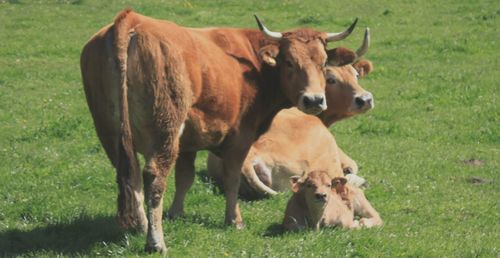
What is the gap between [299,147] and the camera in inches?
507

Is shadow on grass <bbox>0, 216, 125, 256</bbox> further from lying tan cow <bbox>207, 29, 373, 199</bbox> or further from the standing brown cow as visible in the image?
lying tan cow <bbox>207, 29, 373, 199</bbox>

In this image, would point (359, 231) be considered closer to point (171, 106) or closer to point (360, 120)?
point (171, 106)

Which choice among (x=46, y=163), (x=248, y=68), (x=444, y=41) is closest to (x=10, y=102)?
(x=46, y=163)

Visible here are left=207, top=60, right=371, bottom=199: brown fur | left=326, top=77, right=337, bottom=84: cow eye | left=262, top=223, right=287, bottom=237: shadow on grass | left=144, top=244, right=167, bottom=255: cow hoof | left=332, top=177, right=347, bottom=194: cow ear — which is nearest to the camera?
left=144, top=244, right=167, bottom=255: cow hoof

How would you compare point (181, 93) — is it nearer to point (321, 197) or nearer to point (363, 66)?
point (321, 197)

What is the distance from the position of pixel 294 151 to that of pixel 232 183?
2402 millimetres

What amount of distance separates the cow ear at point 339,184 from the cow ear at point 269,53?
63.7 inches

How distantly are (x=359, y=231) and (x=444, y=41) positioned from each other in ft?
49.8

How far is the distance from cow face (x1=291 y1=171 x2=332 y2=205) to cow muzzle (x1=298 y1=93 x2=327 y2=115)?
0.74 meters

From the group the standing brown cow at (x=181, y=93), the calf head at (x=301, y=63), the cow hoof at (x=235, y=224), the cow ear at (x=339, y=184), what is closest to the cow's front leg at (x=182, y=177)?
the standing brown cow at (x=181, y=93)

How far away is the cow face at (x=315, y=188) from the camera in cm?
1028

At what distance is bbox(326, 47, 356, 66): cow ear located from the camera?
37.6ft

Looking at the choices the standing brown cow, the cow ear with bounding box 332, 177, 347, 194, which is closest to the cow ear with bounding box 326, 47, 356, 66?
the standing brown cow

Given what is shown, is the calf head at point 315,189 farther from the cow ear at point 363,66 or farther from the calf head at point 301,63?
the cow ear at point 363,66
